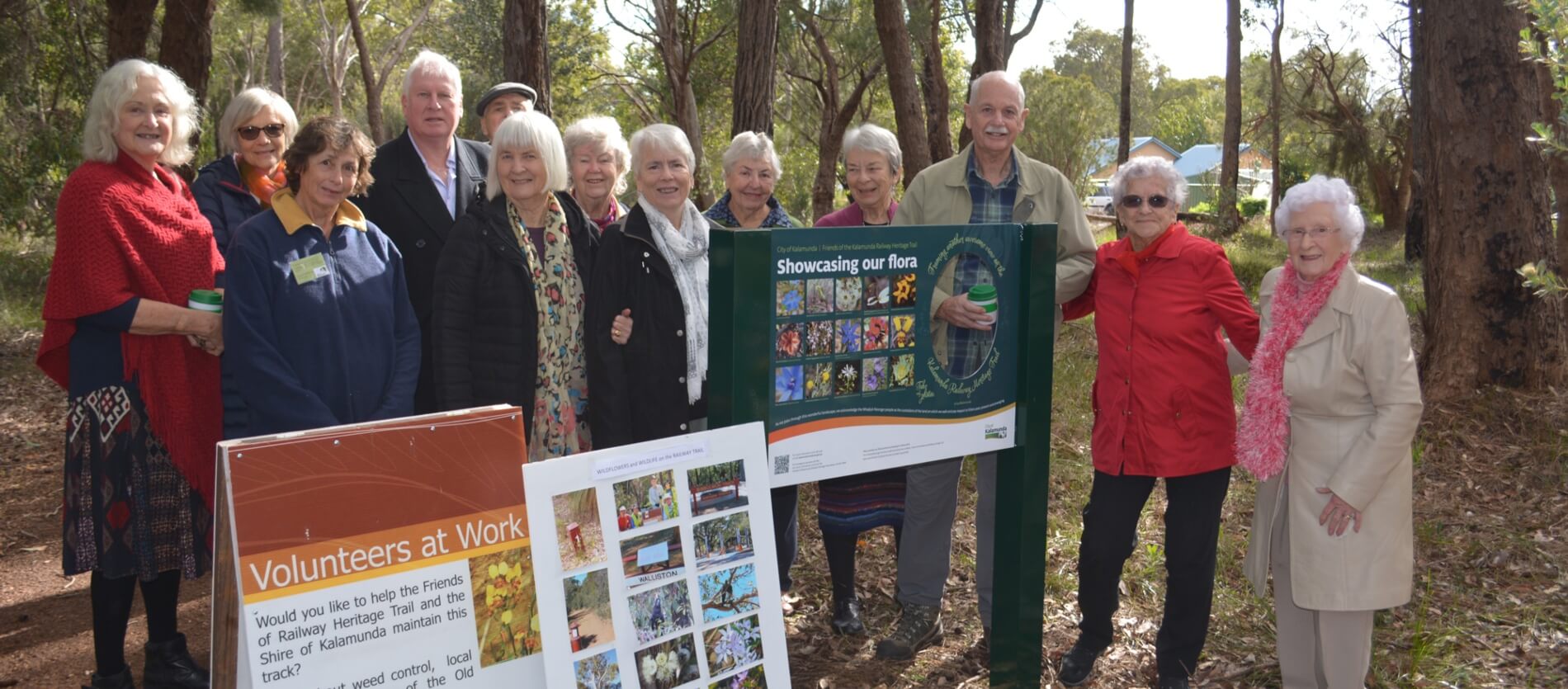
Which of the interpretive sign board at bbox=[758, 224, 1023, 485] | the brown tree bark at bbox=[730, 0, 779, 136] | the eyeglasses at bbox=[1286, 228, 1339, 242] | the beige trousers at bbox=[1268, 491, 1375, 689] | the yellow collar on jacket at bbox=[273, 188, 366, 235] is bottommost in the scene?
the beige trousers at bbox=[1268, 491, 1375, 689]

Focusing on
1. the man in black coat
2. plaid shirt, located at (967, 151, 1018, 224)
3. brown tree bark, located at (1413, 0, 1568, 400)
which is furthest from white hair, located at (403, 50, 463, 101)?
brown tree bark, located at (1413, 0, 1568, 400)

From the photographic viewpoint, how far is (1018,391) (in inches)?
138

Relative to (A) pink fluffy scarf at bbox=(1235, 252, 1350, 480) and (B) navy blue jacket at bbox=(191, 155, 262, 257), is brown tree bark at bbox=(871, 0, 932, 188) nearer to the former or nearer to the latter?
(A) pink fluffy scarf at bbox=(1235, 252, 1350, 480)

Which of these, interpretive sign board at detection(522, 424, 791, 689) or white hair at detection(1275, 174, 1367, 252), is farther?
white hair at detection(1275, 174, 1367, 252)

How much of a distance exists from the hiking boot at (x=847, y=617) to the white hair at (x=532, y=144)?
2122 millimetres

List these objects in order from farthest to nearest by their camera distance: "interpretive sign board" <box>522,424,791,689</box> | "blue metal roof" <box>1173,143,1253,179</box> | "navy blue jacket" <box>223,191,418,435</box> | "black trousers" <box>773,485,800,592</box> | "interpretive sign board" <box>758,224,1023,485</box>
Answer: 1. "blue metal roof" <box>1173,143,1253,179</box>
2. "black trousers" <box>773,485,800,592</box>
3. "navy blue jacket" <box>223,191,418,435</box>
4. "interpretive sign board" <box>758,224,1023,485</box>
5. "interpretive sign board" <box>522,424,791,689</box>

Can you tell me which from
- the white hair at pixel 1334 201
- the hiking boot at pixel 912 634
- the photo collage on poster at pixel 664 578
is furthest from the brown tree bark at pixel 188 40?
the white hair at pixel 1334 201

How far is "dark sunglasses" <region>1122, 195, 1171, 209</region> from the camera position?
358 cm

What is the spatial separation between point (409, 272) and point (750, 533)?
1.80 m

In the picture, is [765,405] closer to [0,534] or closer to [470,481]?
[470,481]

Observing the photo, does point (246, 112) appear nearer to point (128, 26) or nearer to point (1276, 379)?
point (1276, 379)

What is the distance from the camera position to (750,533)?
2.93m

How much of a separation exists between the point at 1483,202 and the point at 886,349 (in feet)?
17.1

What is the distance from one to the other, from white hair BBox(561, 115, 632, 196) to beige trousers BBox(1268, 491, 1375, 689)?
2758 millimetres
